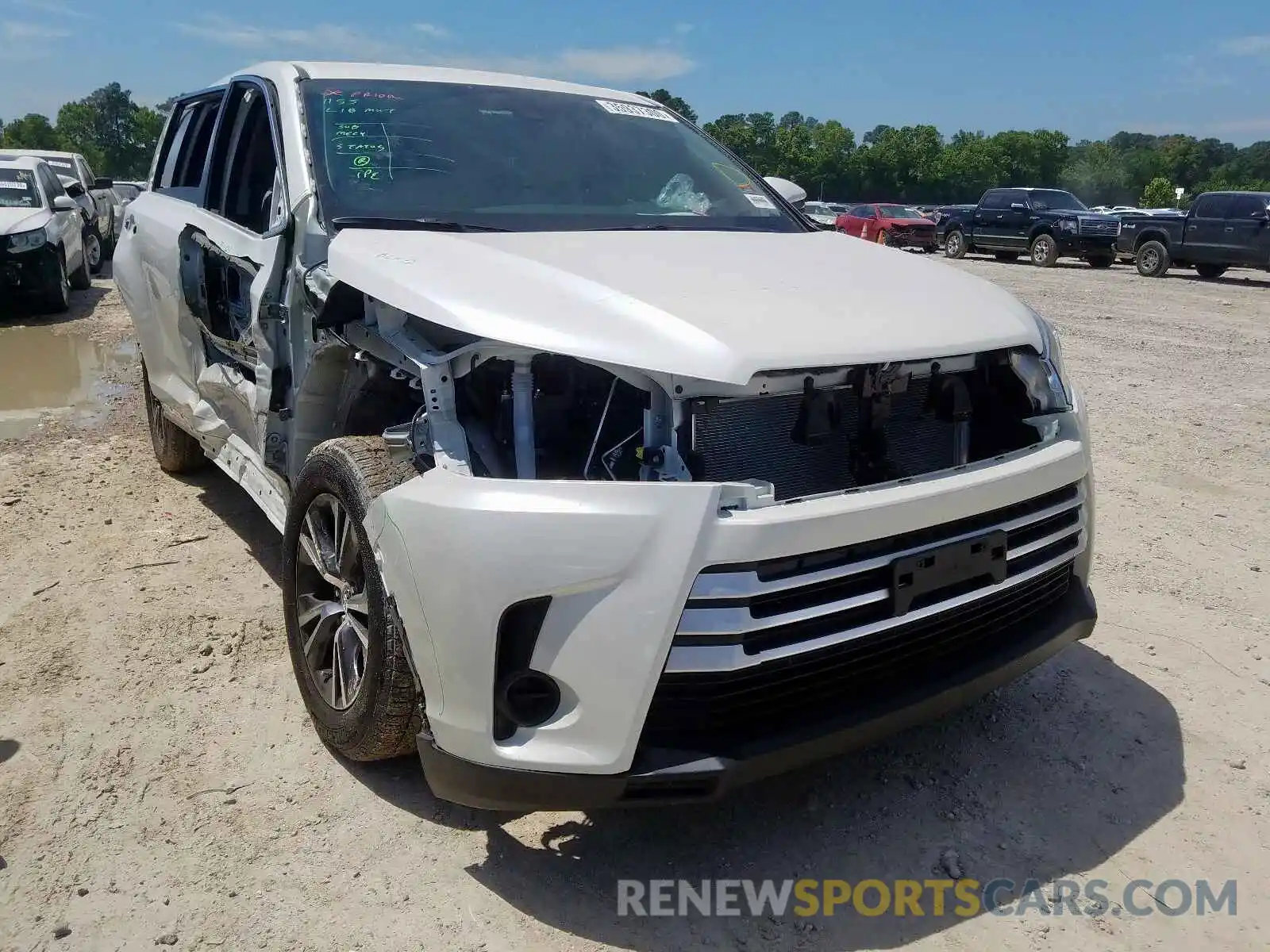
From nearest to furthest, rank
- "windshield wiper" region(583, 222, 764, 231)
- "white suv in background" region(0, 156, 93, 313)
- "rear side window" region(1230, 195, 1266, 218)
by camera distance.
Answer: "windshield wiper" region(583, 222, 764, 231), "white suv in background" region(0, 156, 93, 313), "rear side window" region(1230, 195, 1266, 218)

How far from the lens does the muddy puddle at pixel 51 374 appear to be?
7070mm

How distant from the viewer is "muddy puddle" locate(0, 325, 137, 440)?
23.2 ft

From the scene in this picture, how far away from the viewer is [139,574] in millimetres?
4195

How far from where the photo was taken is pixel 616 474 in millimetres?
2410

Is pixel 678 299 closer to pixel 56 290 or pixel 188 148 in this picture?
pixel 188 148

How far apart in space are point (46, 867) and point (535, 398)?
5.45 ft

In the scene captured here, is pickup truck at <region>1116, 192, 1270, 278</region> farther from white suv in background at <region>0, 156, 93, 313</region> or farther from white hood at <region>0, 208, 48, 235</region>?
white hood at <region>0, 208, 48, 235</region>

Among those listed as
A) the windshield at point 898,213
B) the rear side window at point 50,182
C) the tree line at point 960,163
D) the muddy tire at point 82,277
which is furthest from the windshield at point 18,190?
the tree line at point 960,163

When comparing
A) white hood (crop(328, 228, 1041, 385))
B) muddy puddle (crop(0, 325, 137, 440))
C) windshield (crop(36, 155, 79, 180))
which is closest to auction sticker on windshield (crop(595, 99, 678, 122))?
white hood (crop(328, 228, 1041, 385))

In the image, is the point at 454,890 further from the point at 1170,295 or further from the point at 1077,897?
the point at 1170,295

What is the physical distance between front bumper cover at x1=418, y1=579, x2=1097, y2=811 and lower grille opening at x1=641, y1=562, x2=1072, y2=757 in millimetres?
28

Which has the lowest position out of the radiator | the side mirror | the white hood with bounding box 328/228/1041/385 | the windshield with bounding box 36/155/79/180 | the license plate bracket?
the license plate bracket

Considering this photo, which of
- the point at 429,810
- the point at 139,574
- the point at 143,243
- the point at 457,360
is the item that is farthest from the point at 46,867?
the point at 143,243

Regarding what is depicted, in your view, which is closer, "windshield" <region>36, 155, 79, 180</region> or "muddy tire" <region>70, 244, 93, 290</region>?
"muddy tire" <region>70, 244, 93, 290</region>
